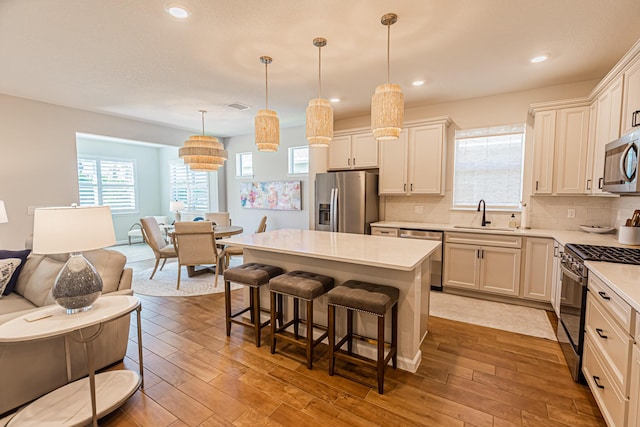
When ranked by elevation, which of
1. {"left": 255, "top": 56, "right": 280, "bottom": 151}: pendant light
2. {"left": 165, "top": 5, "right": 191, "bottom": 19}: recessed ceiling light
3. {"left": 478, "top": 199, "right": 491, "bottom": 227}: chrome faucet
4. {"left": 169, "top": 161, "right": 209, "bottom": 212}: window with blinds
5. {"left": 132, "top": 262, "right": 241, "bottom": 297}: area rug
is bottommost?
{"left": 132, "top": 262, "right": 241, "bottom": 297}: area rug

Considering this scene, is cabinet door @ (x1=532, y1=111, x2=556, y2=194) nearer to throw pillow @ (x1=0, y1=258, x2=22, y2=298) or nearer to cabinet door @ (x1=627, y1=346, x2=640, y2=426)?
cabinet door @ (x1=627, y1=346, x2=640, y2=426)

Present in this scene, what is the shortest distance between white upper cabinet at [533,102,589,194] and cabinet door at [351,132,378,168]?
209 centimetres

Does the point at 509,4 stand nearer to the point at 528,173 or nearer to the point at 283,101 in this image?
the point at 528,173

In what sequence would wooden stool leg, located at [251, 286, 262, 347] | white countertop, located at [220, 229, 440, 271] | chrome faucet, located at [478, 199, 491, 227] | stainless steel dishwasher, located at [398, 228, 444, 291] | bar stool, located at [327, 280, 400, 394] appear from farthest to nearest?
1. chrome faucet, located at [478, 199, 491, 227]
2. stainless steel dishwasher, located at [398, 228, 444, 291]
3. wooden stool leg, located at [251, 286, 262, 347]
4. white countertop, located at [220, 229, 440, 271]
5. bar stool, located at [327, 280, 400, 394]

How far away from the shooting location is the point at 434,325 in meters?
3.04

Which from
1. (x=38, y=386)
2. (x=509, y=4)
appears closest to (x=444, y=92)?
(x=509, y=4)

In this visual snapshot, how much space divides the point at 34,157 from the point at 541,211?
7300 mm

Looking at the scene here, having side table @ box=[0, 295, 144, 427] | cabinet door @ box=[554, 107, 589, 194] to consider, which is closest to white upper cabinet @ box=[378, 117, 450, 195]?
cabinet door @ box=[554, 107, 589, 194]

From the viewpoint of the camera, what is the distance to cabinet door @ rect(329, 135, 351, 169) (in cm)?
488

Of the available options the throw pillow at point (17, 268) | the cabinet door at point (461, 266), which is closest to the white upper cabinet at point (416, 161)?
the cabinet door at point (461, 266)

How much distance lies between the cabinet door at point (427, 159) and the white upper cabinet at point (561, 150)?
1096mm

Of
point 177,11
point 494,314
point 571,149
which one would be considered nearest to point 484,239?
point 494,314

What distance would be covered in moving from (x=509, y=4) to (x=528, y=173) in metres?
2.49

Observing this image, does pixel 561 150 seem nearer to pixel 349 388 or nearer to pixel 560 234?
pixel 560 234
